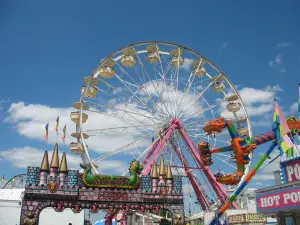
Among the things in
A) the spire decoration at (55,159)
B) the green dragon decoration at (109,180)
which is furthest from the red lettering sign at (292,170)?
the spire decoration at (55,159)

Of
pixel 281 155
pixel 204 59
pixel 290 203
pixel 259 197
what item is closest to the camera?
pixel 290 203

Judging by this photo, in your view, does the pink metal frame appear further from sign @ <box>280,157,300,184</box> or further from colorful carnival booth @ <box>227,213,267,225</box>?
sign @ <box>280,157,300,184</box>

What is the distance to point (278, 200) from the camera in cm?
1342

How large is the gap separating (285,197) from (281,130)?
555 centimetres

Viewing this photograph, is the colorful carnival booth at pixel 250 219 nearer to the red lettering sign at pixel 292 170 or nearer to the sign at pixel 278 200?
the red lettering sign at pixel 292 170

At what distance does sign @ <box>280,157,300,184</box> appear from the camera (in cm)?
1493

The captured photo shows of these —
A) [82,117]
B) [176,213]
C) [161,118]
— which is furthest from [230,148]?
[82,117]

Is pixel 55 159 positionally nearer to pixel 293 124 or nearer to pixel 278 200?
pixel 278 200

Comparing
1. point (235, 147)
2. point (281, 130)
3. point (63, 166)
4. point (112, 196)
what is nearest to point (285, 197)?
point (281, 130)

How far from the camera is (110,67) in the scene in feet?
87.9

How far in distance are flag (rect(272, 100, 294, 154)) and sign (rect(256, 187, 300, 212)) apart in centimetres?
379

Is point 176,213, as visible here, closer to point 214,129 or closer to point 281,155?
point 214,129

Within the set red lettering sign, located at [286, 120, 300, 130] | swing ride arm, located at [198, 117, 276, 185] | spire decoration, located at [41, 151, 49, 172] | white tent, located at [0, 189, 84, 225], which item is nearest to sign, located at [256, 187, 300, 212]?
swing ride arm, located at [198, 117, 276, 185]

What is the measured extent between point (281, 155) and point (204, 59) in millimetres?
13981
